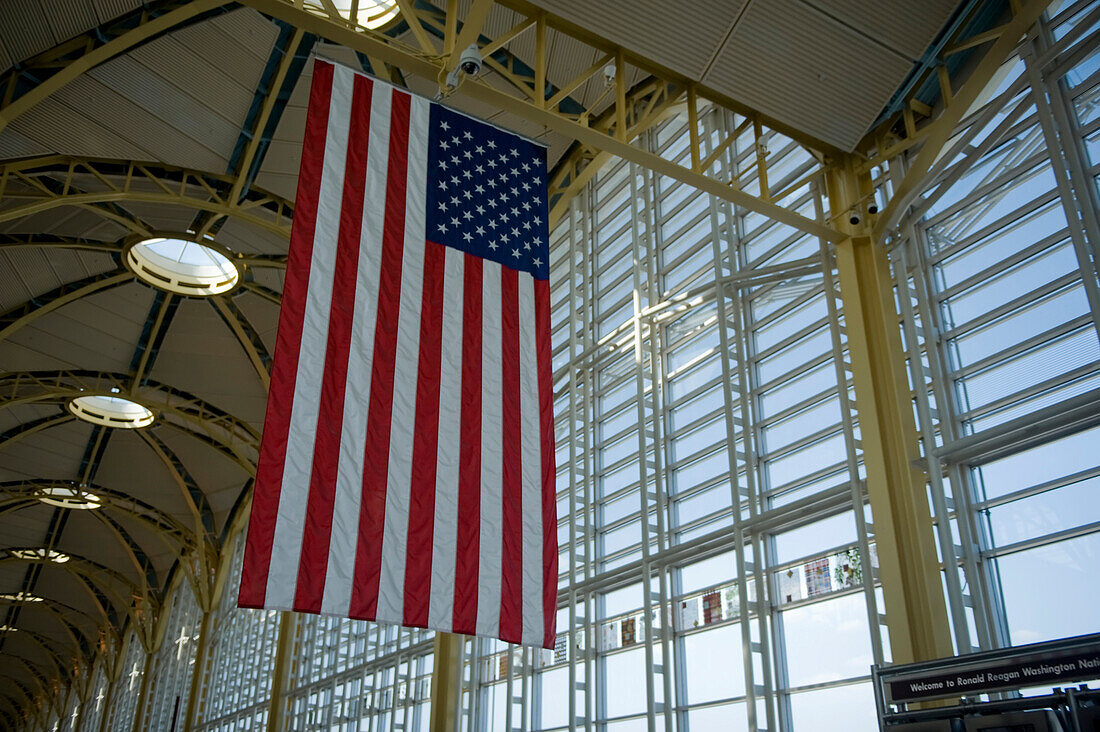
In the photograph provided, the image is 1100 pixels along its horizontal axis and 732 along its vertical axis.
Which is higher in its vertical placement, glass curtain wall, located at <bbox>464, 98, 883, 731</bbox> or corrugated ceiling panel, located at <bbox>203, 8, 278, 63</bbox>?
corrugated ceiling panel, located at <bbox>203, 8, 278, 63</bbox>

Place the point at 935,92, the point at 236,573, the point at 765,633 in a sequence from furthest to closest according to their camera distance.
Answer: the point at 236,573
the point at 935,92
the point at 765,633

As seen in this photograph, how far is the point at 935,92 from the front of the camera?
13.9 meters

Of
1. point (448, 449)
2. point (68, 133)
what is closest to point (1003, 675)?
point (448, 449)

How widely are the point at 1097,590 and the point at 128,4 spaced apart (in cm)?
1859

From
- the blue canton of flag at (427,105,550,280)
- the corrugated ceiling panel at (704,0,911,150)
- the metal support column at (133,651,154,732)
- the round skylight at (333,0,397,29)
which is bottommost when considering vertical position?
the metal support column at (133,651,154,732)

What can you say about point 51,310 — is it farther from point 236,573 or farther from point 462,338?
point 462,338

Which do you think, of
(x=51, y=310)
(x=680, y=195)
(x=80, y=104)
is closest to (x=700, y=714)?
(x=680, y=195)

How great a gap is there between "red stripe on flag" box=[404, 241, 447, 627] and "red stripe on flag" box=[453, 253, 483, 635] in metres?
0.38

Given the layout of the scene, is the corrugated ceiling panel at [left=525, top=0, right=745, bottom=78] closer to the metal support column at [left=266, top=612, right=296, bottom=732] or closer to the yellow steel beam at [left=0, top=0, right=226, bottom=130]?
the yellow steel beam at [left=0, top=0, right=226, bottom=130]

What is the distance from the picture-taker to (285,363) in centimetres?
1016

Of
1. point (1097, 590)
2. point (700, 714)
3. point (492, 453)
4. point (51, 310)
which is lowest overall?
point (700, 714)

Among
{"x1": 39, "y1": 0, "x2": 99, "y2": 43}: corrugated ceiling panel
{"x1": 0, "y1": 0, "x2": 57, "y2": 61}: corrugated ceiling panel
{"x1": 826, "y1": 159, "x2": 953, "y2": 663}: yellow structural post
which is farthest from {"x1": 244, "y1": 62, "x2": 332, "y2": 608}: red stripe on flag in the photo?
{"x1": 0, "y1": 0, "x2": 57, "y2": 61}: corrugated ceiling panel

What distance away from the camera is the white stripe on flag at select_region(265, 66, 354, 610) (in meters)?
9.32

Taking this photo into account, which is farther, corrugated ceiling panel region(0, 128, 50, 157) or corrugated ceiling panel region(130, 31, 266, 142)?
corrugated ceiling panel region(0, 128, 50, 157)
